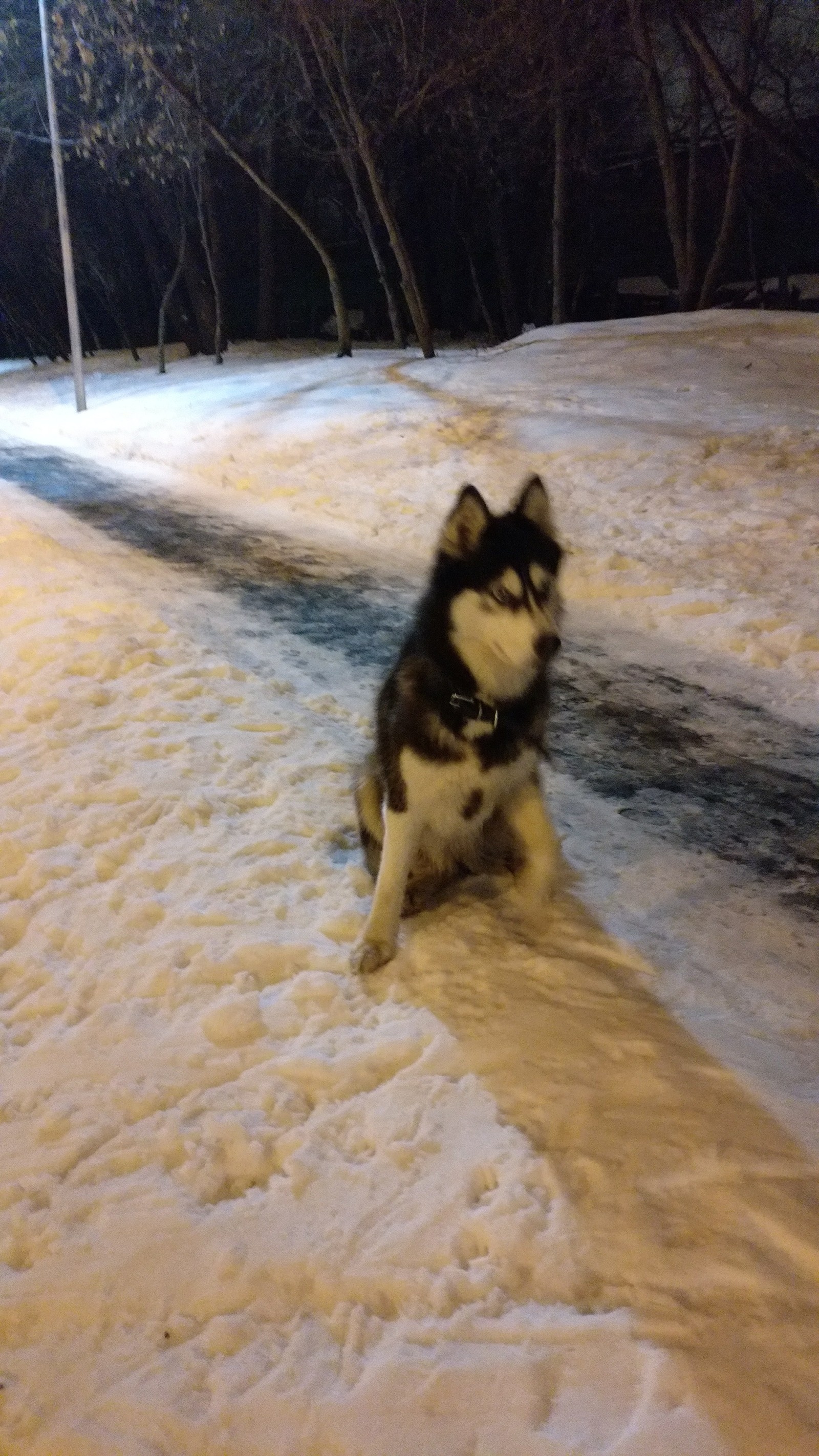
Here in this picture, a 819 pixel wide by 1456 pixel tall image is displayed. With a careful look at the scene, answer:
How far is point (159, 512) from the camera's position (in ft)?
31.2

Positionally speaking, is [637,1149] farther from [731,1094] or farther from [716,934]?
[716,934]

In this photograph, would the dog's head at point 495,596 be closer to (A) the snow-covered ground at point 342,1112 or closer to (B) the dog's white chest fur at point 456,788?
(B) the dog's white chest fur at point 456,788

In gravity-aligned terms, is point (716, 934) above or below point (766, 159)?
below

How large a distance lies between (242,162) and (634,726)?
58.8 ft

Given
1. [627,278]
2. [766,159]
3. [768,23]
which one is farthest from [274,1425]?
[627,278]

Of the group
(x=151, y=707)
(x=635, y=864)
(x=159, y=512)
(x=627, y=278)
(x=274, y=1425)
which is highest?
(x=627, y=278)

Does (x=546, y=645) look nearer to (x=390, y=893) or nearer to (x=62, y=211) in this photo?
(x=390, y=893)

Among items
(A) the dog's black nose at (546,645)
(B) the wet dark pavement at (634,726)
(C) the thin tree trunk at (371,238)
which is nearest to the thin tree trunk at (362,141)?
(C) the thin tree trunk at (371,238)

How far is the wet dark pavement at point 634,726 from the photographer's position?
3.85 metres

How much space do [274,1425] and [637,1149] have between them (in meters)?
1.08

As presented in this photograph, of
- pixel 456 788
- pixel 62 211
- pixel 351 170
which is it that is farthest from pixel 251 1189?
pixel 351 170

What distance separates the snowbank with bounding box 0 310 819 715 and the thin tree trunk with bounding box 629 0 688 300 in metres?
2.09

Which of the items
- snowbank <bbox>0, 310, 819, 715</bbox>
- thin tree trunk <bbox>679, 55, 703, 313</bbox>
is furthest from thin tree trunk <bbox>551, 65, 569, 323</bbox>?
thin tree trunk <bbox>679, 55, 703, 313</bbox>

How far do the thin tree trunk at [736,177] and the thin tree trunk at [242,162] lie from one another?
762 centimetres
